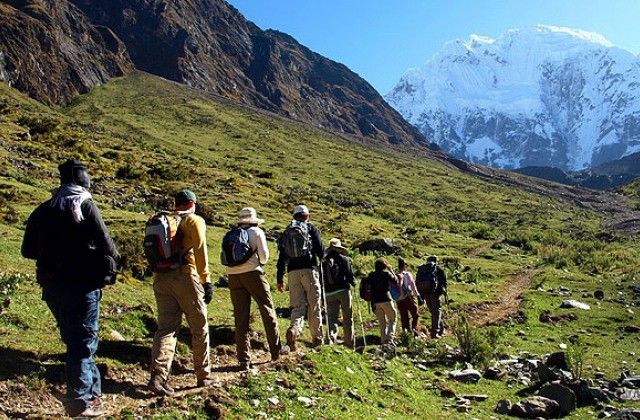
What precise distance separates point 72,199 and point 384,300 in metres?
8.54

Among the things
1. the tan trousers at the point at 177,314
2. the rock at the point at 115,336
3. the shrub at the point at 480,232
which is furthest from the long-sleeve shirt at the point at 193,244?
the shrub at the point at 480,232

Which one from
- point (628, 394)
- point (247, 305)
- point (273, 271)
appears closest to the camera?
point (247, 305)

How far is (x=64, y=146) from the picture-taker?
138ft

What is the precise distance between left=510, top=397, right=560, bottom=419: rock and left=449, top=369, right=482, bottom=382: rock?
1533mm

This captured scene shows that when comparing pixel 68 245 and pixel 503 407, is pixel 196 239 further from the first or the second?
pixel 503 407

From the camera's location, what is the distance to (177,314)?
7.55m

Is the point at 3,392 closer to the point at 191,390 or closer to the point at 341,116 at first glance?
the point at 191,390

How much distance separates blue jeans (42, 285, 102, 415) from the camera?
5977 mm

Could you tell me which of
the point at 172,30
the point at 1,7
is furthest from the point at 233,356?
the point at 172,30

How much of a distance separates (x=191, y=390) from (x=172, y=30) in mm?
155094

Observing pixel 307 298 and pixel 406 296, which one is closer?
pixel 307 298

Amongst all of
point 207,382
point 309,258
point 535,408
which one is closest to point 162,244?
point 207,382

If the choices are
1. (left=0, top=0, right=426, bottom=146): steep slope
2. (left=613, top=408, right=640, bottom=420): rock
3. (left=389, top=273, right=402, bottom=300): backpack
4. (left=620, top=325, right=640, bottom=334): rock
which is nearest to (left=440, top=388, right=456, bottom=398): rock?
(left=613, top=408, right=640, bottom=420): rock

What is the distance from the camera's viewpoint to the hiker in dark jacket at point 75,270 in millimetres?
5988
